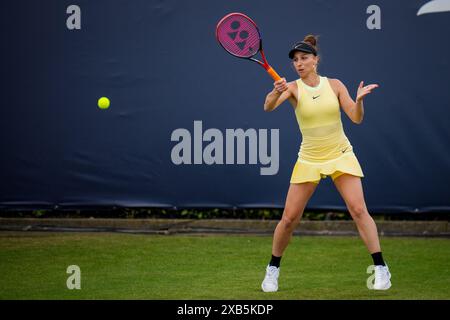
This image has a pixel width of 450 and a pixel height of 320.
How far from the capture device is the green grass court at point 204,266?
646 cm

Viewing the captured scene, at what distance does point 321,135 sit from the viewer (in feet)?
21.2

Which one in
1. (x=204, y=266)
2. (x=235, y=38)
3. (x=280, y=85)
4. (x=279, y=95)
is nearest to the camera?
(x=280, y=85)

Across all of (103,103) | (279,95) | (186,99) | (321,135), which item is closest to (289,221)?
(321,135)

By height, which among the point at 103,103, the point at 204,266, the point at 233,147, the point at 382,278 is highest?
the point at 103,103

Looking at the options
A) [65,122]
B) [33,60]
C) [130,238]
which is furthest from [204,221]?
[33,60]

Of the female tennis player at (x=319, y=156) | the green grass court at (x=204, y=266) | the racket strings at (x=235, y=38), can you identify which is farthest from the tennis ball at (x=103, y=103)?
the female tennis player at (x=319, y=156)

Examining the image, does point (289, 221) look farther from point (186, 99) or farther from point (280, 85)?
point (186, 99)

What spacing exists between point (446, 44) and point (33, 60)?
3710 millimetres

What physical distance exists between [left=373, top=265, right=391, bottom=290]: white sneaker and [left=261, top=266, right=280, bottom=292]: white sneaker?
2.11ft

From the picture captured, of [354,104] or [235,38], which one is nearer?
[354,104]

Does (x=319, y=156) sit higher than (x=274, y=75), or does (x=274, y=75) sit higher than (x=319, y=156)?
(x=274, y=75)

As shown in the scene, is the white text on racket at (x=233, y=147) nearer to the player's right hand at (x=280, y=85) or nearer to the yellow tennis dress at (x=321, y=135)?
the yellow tennis dress at (x=321, y=135)

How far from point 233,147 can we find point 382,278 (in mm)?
2803
